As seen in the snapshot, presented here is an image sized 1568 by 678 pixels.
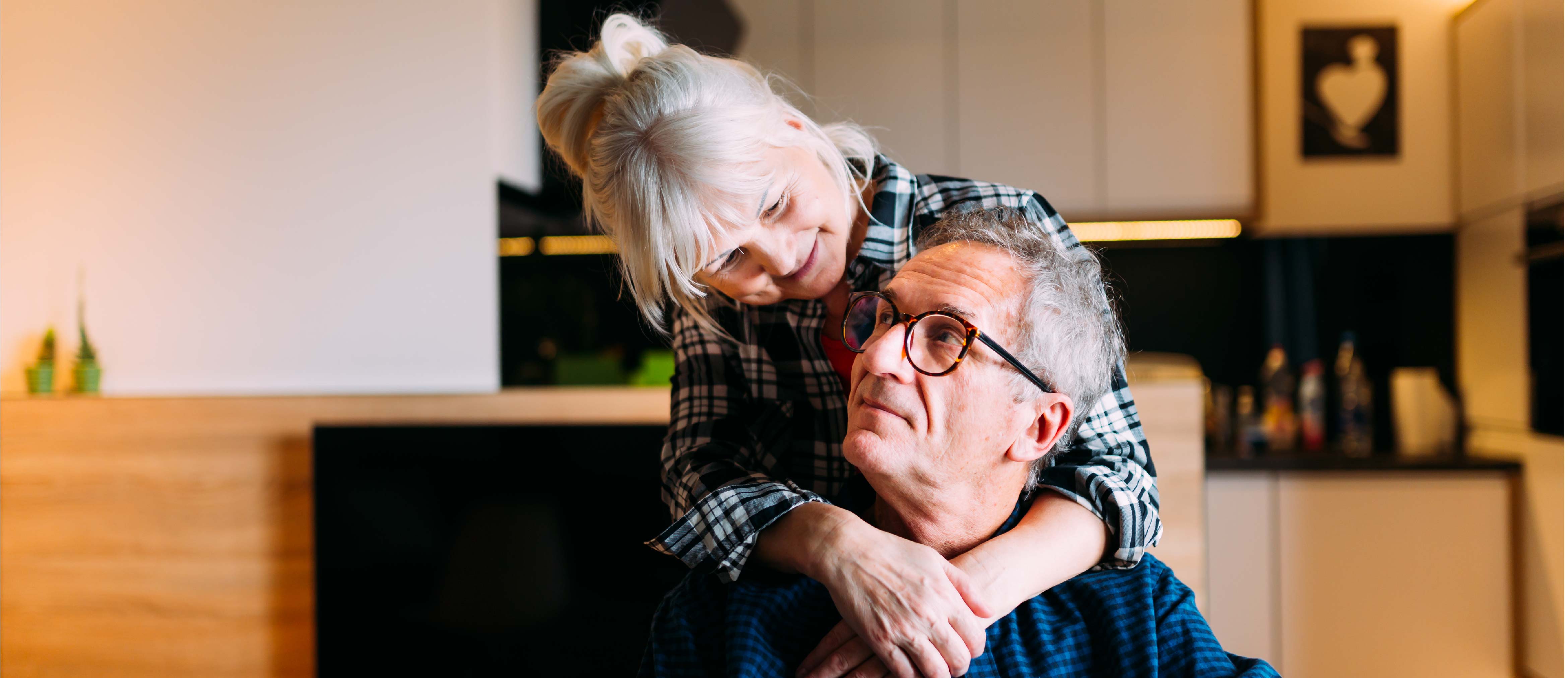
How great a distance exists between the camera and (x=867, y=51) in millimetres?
3049

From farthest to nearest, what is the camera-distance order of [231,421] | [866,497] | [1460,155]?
[1460,155]
[231,421]
[866,497]

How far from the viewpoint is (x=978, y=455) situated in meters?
0.92

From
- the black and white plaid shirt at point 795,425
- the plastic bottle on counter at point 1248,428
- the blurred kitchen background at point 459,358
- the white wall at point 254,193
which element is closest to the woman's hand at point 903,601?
the black and white plaid shirt at point 795,425

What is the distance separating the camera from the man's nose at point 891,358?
34.5 inches

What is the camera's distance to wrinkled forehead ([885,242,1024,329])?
901mm

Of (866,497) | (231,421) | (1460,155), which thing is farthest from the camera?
(1460,155)

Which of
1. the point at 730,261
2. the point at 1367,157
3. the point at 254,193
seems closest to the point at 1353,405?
the point at 1367,157

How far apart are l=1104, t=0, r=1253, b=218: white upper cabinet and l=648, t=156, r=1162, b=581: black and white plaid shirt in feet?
6.74

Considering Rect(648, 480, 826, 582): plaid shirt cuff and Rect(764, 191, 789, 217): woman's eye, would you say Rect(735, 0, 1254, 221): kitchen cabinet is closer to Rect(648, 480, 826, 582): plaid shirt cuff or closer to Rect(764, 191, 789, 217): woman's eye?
Rect(764, 191, 789, 217): woman's eye

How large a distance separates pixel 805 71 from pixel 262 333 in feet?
6.16

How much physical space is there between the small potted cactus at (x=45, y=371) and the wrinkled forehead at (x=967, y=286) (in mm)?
2387

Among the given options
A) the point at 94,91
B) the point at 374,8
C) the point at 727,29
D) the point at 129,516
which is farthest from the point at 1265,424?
the point at 94,91

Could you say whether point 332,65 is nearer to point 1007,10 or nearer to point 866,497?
point 866,497

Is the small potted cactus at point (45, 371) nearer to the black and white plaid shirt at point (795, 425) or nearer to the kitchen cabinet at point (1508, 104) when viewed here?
the black and white plaid shirt at point (795, 425)
